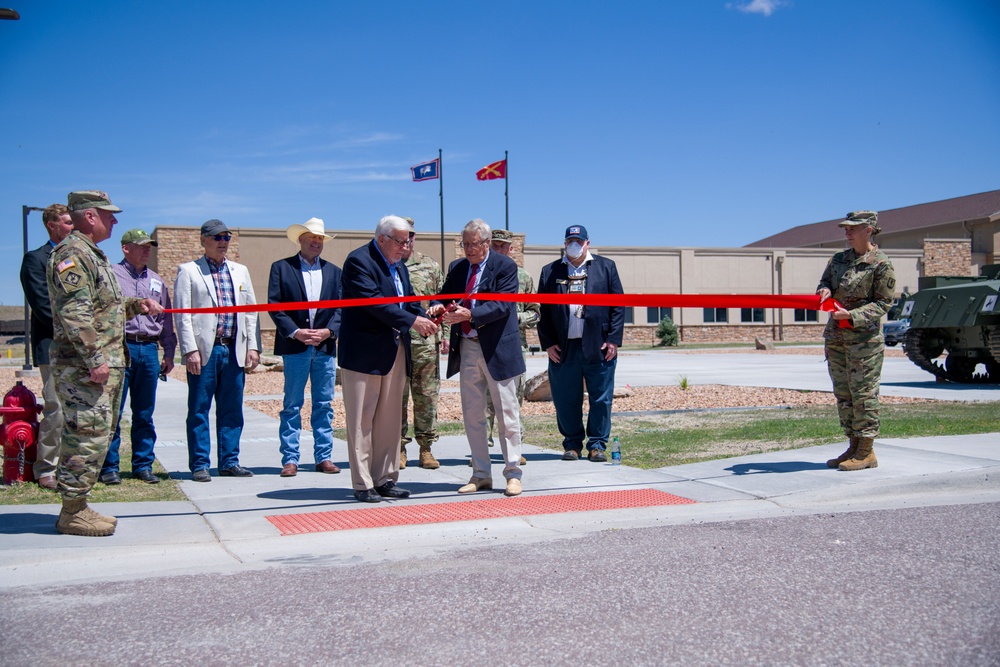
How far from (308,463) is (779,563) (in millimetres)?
4792

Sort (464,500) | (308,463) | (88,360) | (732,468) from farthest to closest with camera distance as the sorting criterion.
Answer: (308,463), (732,468), (464,500), (88,360)

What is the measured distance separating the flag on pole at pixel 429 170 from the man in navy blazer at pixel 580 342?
106 ft

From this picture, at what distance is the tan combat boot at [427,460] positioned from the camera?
304 inches

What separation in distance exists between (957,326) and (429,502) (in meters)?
14.0

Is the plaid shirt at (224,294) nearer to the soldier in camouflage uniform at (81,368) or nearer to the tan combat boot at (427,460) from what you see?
the tan combat boot at (427,460)

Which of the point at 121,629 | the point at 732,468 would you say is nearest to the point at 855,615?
the point at 121,629

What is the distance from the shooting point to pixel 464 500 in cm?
624

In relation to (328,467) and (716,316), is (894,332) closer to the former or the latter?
(716,316)

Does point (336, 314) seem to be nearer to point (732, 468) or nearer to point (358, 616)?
point (732, 468)

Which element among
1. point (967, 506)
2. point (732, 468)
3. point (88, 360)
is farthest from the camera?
point (732, 468)

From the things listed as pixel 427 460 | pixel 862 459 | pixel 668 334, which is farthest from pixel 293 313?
pixel 668 334

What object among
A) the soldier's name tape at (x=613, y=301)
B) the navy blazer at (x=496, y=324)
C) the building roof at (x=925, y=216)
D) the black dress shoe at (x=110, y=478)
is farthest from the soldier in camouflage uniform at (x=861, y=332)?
the building roof at (x=925, y=216)

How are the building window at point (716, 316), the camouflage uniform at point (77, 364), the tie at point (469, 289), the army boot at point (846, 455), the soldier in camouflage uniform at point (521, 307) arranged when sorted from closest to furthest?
the camouflage uniform at point (77, 364)
the tie at point (469, 289)
the army boot at point (846, 455)
the soldier in camouflage uniform at point (521, 307)
the building window at point (716, 316)

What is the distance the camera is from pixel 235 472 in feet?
24.1
